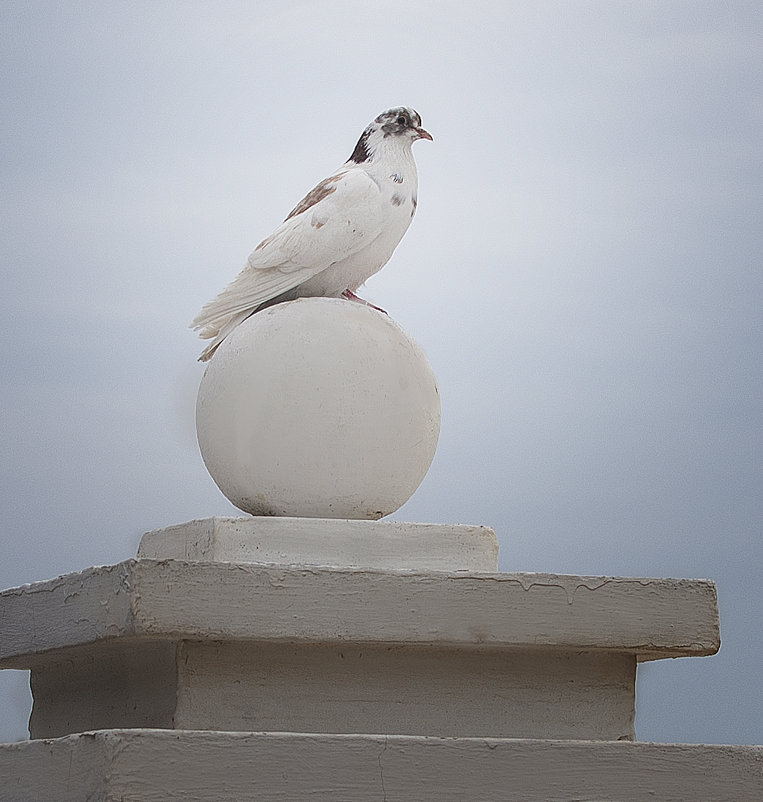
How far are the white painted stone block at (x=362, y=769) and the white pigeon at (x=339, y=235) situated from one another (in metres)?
1.53

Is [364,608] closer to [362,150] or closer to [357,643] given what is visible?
[357,643]

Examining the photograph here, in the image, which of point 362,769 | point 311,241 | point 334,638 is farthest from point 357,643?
point 311,241

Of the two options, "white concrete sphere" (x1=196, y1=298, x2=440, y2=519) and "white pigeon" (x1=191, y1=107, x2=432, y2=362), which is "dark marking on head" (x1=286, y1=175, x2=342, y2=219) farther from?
"white concrete sphere" (x1=196, y1=298, x2=440, y2=519)

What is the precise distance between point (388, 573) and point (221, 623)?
484mm

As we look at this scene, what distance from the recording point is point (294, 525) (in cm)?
375

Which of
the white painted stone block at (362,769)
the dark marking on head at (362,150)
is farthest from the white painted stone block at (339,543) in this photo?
the dark marking on head at (362,150)

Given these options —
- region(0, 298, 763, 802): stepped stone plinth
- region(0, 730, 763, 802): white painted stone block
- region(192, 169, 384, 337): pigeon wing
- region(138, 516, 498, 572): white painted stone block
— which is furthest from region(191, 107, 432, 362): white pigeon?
region(0, 730, 763, 802): white painted stone block

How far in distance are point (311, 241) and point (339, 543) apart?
101cm

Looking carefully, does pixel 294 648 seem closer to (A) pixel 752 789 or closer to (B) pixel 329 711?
(B) pixel 329 711

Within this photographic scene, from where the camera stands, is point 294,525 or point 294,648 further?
point 294,525

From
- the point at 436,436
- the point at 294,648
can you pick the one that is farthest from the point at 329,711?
the point at 436,436

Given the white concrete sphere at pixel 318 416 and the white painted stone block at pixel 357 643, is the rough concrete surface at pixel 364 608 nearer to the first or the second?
the white painted stone block at pixel 357 643

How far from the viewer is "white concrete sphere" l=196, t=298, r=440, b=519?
3848 mm

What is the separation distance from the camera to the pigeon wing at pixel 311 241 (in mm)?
4113
